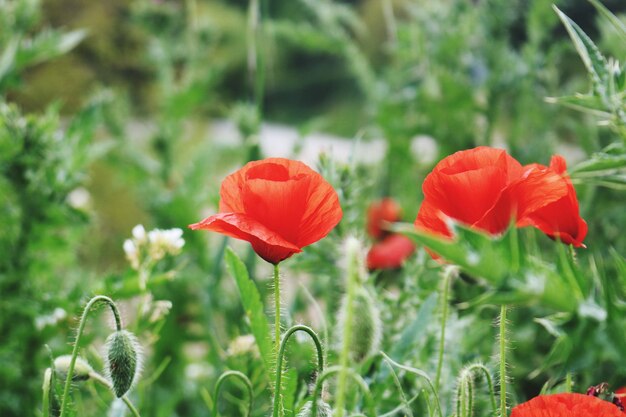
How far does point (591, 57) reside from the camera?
47cm

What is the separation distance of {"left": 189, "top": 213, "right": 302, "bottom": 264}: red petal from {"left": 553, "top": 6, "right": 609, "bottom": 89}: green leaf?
0.21 metres

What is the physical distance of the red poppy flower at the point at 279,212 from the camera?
1.43ft

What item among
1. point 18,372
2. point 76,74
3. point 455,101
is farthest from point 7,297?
point 76,74

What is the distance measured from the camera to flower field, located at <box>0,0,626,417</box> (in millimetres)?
422

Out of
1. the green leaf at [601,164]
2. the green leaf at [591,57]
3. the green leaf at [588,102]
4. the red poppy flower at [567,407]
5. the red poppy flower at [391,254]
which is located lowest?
the red poppy flower at [567,407]

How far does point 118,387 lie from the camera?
0.48 m

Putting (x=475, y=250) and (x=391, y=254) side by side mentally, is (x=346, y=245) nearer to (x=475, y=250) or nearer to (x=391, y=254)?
(x=475, y=250)

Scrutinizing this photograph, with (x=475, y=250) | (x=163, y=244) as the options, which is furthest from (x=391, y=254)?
(x=475, y=250)

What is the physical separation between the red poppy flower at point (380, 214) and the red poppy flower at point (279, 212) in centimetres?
77

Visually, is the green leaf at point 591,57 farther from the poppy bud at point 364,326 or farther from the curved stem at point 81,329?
the curved stem at point 81,329

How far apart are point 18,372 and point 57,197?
22cm

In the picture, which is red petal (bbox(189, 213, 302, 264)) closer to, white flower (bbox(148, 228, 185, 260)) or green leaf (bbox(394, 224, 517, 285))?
green leaf (bbox(394, 224, 517, 285))

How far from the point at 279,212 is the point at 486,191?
12cm

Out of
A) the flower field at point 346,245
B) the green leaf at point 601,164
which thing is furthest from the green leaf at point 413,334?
the green leaf at point 601,164
